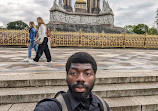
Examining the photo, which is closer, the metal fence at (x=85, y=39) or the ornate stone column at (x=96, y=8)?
the metal fence at (x=85, y=39)

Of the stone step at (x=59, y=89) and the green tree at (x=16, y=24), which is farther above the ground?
the green tree at (x=16, y=24)

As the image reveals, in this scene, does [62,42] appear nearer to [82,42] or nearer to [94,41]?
[82,42]

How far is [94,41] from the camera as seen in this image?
45.1 feet

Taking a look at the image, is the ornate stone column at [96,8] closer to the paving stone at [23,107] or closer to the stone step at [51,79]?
the stone step at [51,79]

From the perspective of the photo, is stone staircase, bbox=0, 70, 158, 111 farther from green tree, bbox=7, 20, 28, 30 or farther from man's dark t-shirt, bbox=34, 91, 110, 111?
green tree, bbox=7, 20, 28, 30

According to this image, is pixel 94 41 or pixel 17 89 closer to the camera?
pixel 17 89

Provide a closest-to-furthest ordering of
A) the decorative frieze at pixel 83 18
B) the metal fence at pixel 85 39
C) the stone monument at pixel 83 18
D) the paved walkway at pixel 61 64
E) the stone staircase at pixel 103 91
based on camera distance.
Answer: the stone staircase at pixel 103 91 < the paved walkway at pixel 61 64 < the metal fence at pixel 85 39 < the stone monument at pixel 83 18 < the decorative frieze at pixel 83 18

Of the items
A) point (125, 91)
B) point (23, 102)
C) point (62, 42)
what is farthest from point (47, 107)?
point (62, 42)

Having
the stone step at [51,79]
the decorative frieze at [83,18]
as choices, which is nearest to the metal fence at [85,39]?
the decorative frieze at [83,18]

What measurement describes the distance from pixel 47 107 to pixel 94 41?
521 inches

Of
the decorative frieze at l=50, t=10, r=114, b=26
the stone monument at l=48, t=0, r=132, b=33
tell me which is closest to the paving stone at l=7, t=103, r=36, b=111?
the stone monument at l=48, t=0, r=132, b=33

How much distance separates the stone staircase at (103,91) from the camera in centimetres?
221

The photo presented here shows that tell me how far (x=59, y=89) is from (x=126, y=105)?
1336 mm

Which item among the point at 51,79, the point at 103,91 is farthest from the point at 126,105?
the point at 51,79
